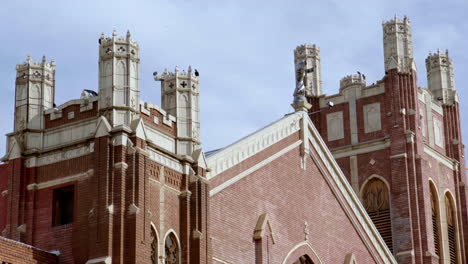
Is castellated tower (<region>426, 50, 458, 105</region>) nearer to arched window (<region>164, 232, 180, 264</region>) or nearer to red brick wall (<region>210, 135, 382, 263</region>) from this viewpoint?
red brick wall (<region>210, 135, 382, 263</region>)

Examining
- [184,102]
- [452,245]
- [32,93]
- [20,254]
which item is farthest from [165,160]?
[452,245]

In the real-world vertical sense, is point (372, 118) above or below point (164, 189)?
above

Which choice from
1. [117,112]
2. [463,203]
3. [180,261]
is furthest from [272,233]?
[463,203]

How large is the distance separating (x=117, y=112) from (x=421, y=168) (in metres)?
23.9

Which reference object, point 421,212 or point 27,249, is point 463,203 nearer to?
point 421,212

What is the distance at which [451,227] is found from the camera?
55.8 m

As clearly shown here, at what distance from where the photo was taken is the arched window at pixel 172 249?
32.7m

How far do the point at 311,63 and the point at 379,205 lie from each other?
27.4ft

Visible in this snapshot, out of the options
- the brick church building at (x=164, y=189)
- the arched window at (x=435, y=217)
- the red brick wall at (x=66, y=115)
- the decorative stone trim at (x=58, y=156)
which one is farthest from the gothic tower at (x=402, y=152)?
the decorative stone trim at (x=58, y=156)

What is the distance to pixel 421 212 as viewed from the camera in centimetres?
5212

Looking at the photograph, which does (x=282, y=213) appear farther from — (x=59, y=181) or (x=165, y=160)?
(x=59, y=181)

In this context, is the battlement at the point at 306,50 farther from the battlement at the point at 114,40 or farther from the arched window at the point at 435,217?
the battlement at the point at 114,40

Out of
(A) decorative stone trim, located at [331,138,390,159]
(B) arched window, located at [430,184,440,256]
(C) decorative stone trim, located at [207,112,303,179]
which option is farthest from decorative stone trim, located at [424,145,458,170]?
(C) decorative stone trim, located at [207,112,303,179]

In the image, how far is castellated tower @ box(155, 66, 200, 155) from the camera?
34.5 meters
